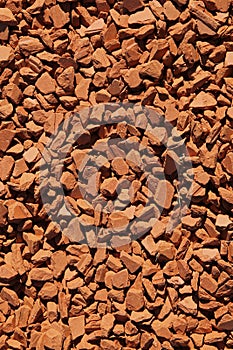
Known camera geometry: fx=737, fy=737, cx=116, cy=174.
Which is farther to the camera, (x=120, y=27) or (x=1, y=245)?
(x=1, y=245)

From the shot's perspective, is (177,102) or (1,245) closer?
(177,102)

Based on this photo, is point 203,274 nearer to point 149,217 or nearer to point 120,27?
point 149,217

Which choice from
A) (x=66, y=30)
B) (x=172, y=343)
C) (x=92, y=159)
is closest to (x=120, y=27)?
(x=66, y=30)

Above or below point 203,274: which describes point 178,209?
above

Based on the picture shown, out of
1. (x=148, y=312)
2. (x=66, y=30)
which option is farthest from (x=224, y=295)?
(x=66, y=30)

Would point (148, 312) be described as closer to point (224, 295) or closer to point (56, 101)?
point (224, 295)

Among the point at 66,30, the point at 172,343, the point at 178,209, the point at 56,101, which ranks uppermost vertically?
the point at 66,30
